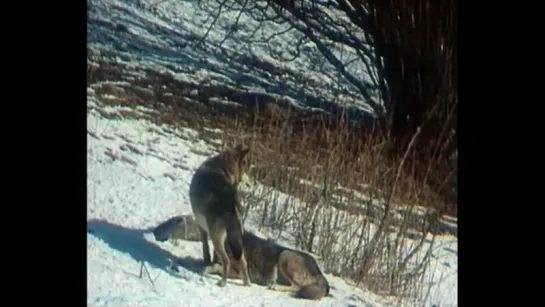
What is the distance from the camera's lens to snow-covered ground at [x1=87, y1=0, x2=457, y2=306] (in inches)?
88.0

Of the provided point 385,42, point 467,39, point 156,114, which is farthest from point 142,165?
point 467,39

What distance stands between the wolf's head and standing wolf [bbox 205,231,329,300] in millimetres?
139

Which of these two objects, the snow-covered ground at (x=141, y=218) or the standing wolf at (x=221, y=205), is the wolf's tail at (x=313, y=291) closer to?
the snow-covered ground at (x=141, y=218)

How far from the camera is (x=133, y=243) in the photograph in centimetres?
224

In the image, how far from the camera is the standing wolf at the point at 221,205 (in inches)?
89.1

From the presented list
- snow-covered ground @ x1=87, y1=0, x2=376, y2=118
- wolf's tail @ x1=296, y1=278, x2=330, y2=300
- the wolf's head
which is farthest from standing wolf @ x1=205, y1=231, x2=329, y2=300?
snow-covered ground @ x1=87, y1=0, x2=376, y2=118

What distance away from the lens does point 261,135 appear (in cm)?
231

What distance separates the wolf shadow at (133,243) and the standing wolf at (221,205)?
97 mm

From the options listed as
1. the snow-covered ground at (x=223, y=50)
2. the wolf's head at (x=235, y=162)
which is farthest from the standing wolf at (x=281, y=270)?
the snow-covered ground at (x=223, y=50)

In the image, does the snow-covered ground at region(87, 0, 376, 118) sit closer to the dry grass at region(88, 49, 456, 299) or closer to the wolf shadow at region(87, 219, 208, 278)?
the dry grass at region(88, 49, 456, 299)
